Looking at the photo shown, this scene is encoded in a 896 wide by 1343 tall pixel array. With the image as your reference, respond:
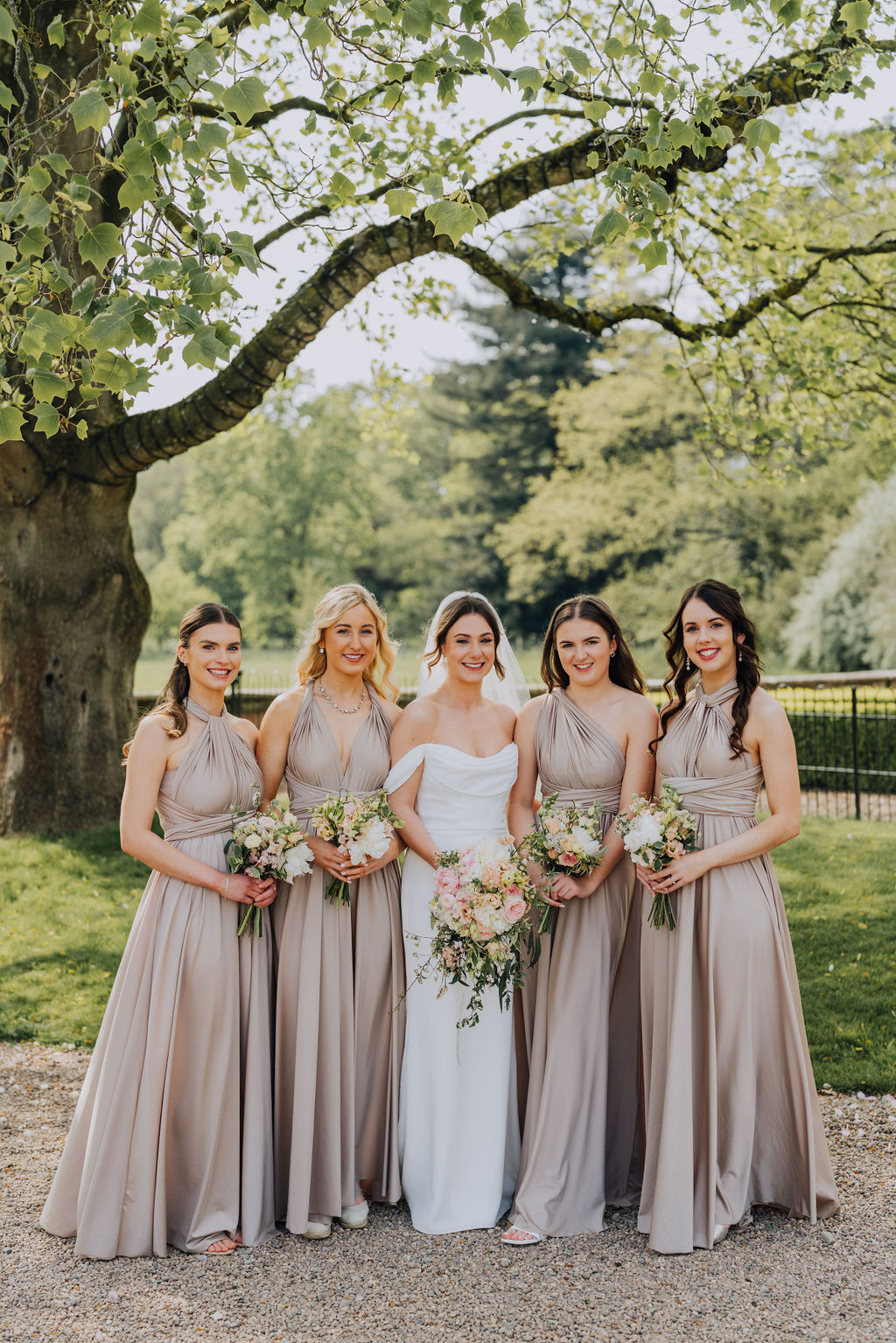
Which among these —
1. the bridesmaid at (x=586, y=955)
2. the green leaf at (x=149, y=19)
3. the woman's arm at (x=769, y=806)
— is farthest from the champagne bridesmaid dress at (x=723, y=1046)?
the green leaf at (x=149, y=19)

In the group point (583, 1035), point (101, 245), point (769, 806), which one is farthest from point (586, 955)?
point (101, 245)

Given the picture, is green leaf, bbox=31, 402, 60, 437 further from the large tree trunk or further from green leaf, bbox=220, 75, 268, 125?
the large tree trunk

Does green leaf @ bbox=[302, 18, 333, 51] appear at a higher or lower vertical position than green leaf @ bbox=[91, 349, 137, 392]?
higher

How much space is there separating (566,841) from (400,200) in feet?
9.76

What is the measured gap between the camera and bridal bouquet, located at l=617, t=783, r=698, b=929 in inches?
175

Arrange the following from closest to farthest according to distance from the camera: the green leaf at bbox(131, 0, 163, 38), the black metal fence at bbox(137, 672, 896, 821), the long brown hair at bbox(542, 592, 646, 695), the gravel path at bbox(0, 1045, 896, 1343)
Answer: the gravel path at bbox(0, 1045, 896, 1343)
the green leaf at bbox(131, 0, 163, 38)
the long brown hair at bbox(542, 592, 646, 695)
the black metal fence at bbox(137, 672, 896, 821)

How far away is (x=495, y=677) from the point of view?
220 inches

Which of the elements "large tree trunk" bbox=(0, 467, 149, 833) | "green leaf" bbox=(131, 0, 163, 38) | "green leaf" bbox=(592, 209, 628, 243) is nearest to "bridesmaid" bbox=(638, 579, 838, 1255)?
"green leaf" bbox=(592, 209, 628, 243)

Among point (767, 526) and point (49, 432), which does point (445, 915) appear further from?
point (767, 526)

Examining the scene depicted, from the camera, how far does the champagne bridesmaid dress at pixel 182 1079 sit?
14.7ft

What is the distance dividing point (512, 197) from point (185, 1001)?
7.50m

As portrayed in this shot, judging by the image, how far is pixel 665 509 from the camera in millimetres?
34312

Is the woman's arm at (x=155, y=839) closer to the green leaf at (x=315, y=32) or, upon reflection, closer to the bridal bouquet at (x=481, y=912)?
the bridal bouquet at (x=481, y=912)

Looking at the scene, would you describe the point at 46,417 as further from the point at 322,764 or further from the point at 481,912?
the point at 481,912
